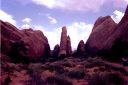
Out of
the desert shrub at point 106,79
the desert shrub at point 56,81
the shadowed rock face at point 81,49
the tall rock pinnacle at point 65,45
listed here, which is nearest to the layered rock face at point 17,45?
the tall rock pinnacle at point 65,45

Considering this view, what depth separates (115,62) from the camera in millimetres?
25047

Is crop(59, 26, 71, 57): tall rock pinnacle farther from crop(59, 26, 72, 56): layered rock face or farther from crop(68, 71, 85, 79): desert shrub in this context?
crop(68, 71, 85, 79): desert shrub

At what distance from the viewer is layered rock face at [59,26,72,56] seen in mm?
33162

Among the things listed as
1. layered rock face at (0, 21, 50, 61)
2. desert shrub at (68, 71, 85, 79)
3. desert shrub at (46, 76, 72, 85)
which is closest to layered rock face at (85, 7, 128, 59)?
desert shrub at (68, 71, 85, 79)


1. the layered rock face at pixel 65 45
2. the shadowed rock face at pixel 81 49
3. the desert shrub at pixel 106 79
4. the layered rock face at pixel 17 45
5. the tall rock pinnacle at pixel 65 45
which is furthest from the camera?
the shadowed rock face at pixel 81 49

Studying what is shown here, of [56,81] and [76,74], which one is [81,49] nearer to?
[76,74]

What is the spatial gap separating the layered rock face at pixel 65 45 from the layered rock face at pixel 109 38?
264 centimetres

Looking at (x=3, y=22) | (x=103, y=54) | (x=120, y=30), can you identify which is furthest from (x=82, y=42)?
(x=3, y=22)

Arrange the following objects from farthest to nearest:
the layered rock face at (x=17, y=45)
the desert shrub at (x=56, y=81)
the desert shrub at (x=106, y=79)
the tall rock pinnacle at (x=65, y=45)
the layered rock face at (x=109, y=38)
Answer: the tall rock pinnacle at (x=65, y=45) → the layered rock face at (x=109, y=38) → the layered rock face at (x=17, y=45) → the desert shrub at (x=56, y=81) → the desert shrub at (x=106, y=79)

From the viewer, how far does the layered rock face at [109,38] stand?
83.1 ft

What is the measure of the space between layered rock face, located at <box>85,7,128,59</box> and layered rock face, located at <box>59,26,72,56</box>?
2.64 meters

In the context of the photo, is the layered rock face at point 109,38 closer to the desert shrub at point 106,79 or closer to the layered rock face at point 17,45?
the layered rock face at point 17,45

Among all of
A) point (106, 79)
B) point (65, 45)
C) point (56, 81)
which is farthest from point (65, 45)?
point (106, 79)

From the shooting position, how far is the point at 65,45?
111 feet
